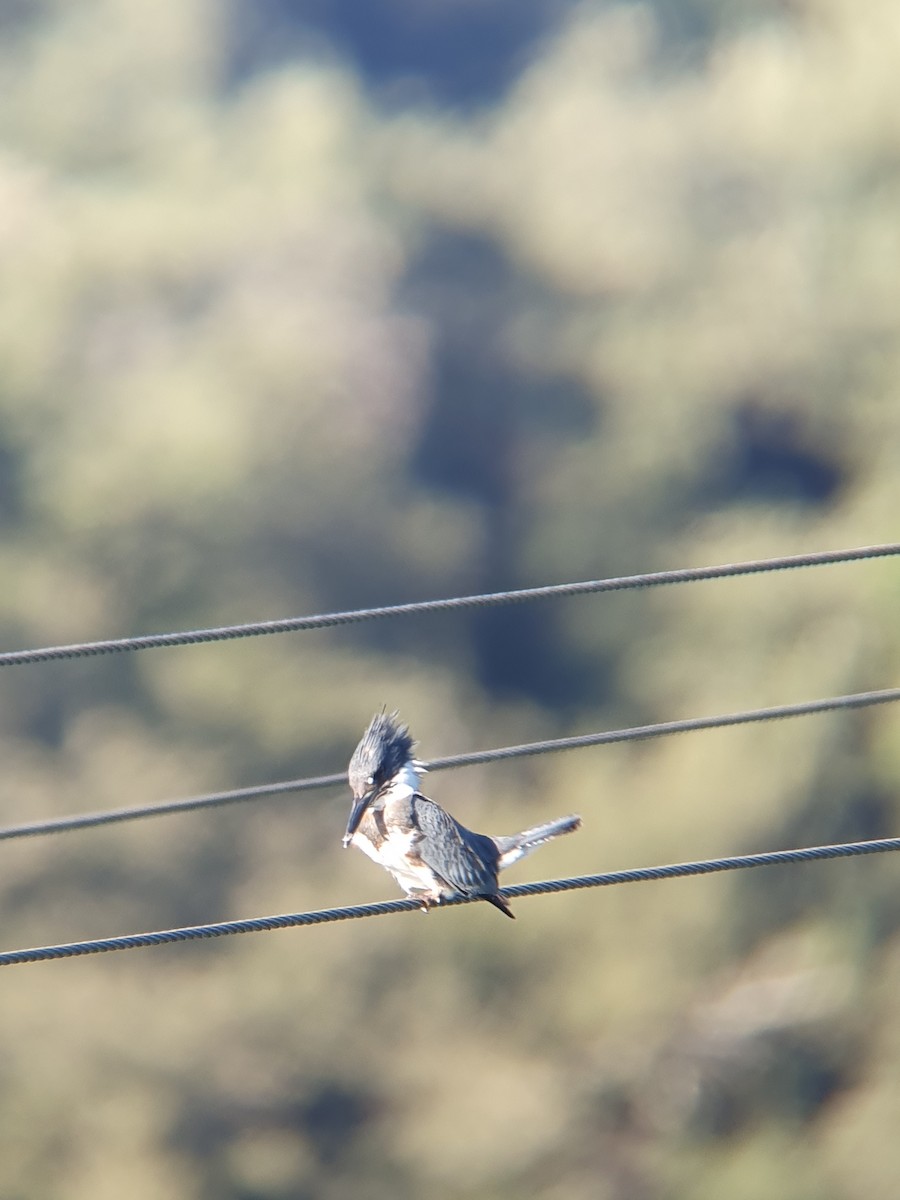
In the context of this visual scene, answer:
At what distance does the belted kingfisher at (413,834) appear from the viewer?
443cm

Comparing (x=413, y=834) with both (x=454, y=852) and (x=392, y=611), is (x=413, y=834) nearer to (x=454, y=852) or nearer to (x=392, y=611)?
(x=454, y=852)

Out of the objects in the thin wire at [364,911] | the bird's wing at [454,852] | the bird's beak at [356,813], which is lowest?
the thin wire at [364,911]

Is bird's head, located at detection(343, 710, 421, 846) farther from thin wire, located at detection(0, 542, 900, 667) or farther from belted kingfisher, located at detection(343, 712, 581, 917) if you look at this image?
thin wire, located at detection(0, 542, 900, 667)

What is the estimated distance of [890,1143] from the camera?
14477 mm

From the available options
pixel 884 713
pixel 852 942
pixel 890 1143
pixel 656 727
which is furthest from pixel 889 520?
pixel 656 727

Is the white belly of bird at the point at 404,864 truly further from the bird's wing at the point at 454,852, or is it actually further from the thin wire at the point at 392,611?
the thin wire at the point at 392,611

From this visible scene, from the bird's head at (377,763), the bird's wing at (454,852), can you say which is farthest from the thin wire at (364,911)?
the bird's head at (377,763)

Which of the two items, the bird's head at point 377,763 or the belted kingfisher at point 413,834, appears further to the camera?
the bird's head at point 377,763

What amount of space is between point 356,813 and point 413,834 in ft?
0.94

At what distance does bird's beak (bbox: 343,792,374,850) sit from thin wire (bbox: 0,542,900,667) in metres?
0.85

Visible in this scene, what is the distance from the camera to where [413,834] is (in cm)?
461

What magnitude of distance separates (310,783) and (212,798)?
0.98 ft

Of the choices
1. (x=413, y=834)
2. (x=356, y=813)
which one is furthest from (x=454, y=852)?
(x=356, y=813)

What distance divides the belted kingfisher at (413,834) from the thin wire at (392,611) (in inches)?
28.8
